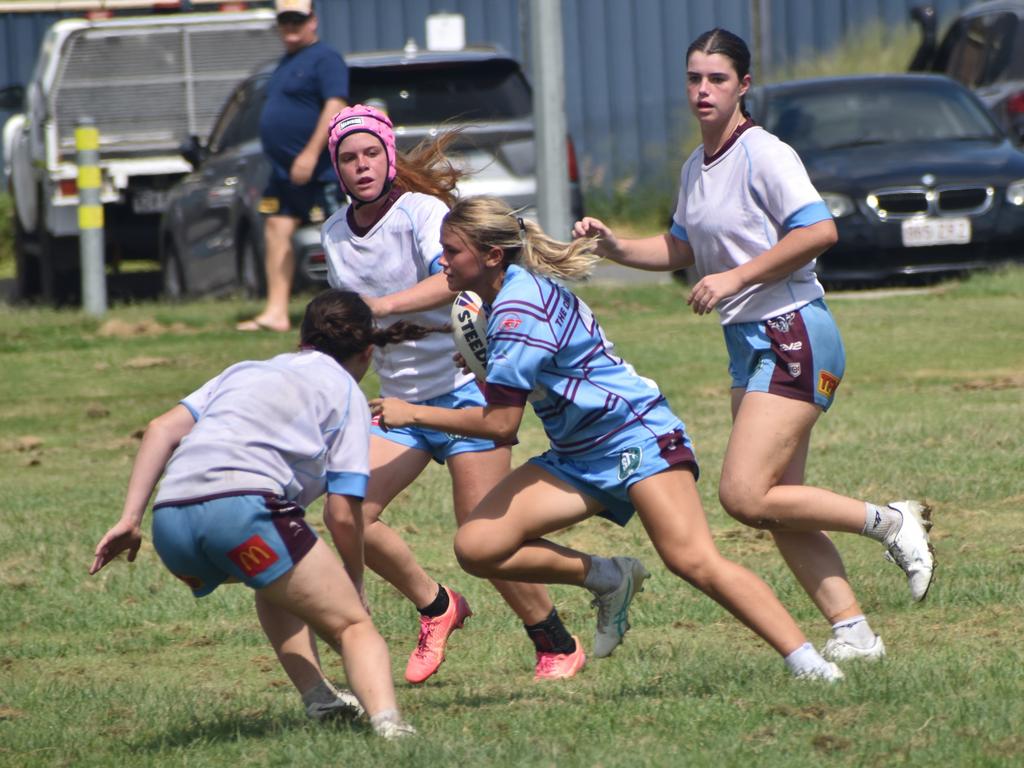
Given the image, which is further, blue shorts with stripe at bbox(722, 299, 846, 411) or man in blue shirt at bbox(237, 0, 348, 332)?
man in blue shirt at bbox(237, 0, 348, 332)

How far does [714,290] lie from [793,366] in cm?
39

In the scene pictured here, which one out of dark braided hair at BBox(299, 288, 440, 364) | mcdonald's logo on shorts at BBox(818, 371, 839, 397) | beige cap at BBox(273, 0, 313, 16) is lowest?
mcdonald's logo on shorts at BBox(818, 371, 839, 397)

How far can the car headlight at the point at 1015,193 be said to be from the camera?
45.6ft

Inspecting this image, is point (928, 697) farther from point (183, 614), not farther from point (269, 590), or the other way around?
point (183, 614)

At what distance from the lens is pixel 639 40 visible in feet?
83.1

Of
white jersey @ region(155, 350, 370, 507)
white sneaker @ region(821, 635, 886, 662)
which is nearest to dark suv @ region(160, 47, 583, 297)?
white sneaker @ region(821, 635, 886, 662)

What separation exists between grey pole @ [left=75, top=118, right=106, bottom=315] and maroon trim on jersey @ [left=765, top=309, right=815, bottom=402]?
31.1 feet

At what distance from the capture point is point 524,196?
14164 millimetres

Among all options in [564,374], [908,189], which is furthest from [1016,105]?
[564,374]

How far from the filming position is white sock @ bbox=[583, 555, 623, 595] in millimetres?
5770

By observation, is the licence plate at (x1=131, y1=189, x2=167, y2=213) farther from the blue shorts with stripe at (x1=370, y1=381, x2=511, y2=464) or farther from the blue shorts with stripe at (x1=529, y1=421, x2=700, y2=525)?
the blue shorts with stripe at (x1=529, y1=421, x2=700, y2=525)

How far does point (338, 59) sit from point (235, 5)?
913cm

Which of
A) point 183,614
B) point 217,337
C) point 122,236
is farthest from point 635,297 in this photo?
point 183,614

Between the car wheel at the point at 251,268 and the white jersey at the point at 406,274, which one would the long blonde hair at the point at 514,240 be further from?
the car wheel at the point at 251,268
